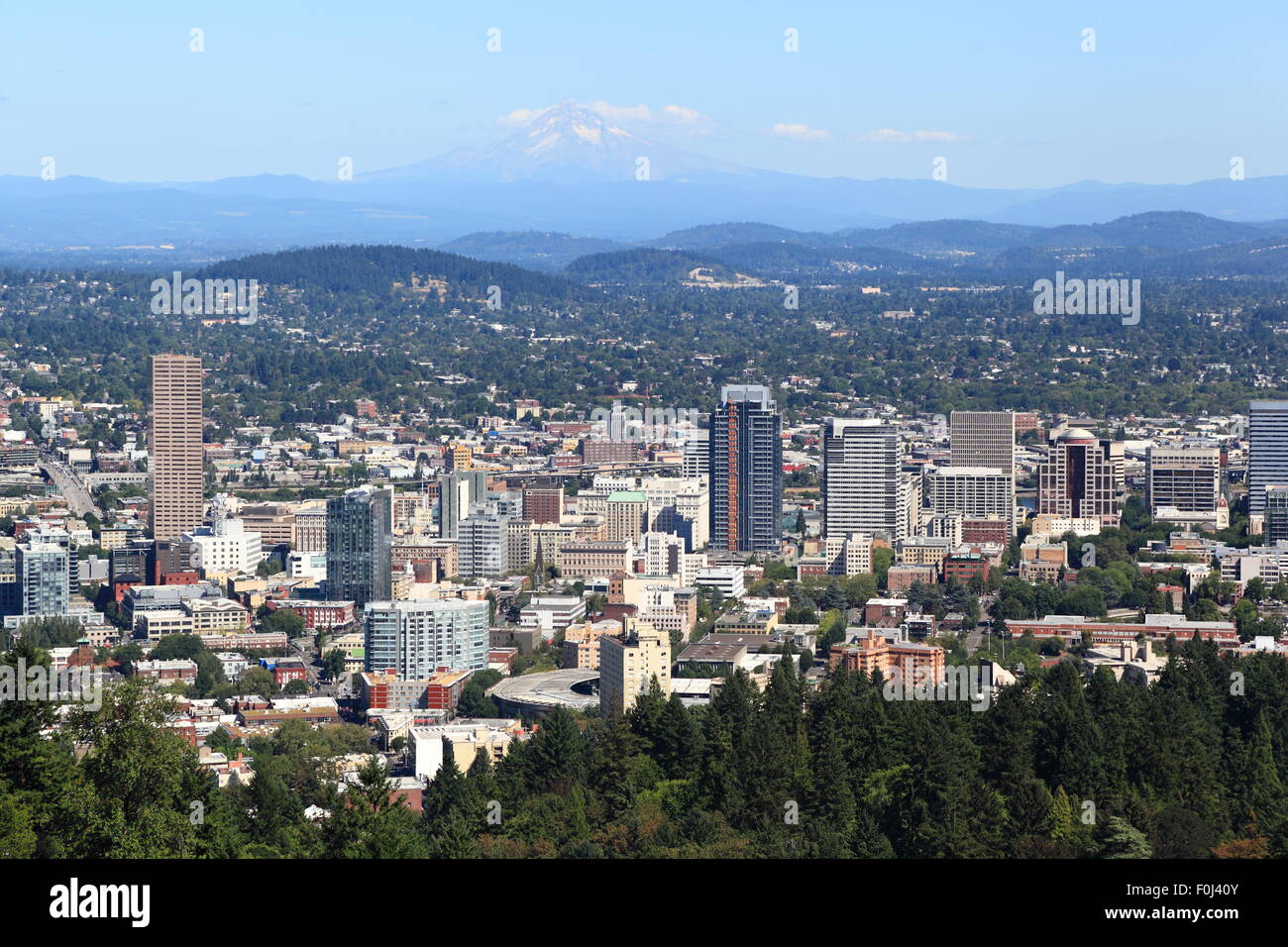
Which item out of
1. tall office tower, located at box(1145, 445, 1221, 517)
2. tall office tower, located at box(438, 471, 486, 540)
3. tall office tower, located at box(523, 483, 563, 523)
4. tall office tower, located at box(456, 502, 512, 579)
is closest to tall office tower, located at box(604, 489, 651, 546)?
tall office tower, located at box(523, 483, 563, 523)

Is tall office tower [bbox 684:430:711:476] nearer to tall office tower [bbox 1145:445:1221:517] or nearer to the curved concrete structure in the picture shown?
tall office tower [bbox 1145:445:1221:517]

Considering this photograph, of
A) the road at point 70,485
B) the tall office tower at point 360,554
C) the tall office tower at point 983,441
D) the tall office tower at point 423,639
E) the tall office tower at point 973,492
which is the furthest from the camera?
the tall office tower at point 983,441

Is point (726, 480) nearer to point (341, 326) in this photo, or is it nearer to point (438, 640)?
point (438, 640)

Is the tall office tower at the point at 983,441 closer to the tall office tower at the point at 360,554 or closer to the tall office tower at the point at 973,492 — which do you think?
the tall office tower at the point at 973,492

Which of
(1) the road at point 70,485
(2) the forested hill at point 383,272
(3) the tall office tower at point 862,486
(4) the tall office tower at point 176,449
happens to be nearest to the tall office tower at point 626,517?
(3) the tall office tower at point 862,486
